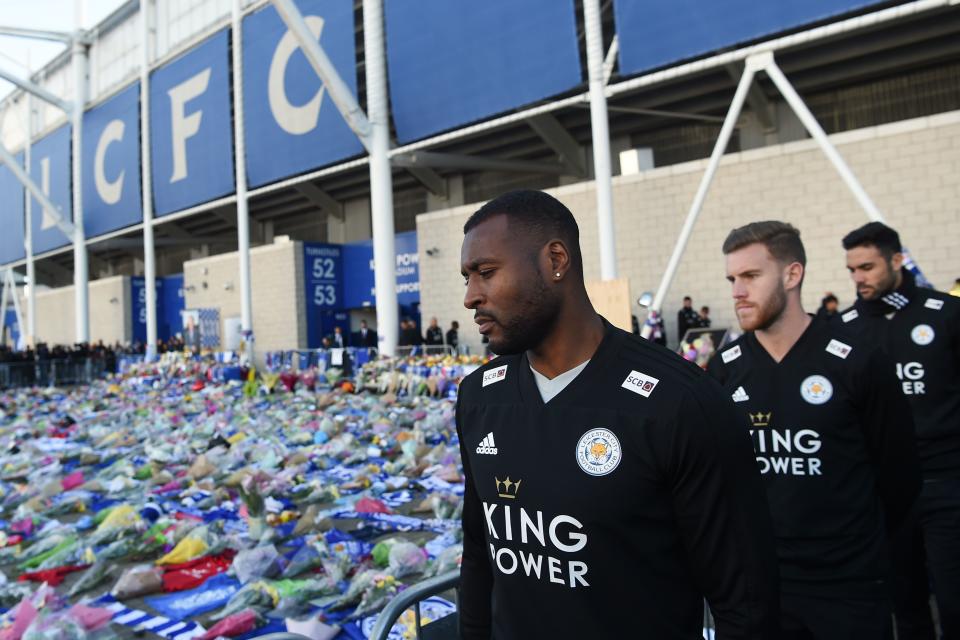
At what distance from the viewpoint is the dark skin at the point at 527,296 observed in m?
1.54

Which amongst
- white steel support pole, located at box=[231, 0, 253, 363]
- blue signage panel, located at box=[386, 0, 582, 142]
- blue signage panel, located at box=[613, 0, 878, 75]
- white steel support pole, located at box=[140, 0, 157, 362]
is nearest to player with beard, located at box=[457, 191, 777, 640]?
blue signage panel, located at box=[613, 0, 878, 75]

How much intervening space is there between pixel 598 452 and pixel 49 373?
26799mm

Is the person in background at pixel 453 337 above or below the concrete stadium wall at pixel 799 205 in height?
A: below

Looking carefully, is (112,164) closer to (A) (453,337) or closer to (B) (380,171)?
(B) (380,171)

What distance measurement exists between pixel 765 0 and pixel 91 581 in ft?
43.6

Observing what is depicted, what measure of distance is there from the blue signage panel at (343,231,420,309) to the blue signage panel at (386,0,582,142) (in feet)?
17.9

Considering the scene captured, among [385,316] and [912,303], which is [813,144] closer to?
[385,316]

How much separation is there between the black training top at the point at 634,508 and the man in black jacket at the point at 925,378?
1952 millimetres

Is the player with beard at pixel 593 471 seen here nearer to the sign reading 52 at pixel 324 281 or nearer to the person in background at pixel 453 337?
the person in background at pixel 453 337

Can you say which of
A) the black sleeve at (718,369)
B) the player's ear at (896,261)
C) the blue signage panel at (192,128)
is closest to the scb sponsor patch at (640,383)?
the black sleeve at (718,369)

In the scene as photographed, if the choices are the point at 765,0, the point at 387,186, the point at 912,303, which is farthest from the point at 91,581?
the point at 387,186

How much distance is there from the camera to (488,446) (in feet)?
5.37

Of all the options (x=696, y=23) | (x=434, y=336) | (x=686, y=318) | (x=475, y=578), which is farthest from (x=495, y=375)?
(x=434, y=336)

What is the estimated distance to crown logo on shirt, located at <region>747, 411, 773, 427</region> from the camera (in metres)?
2.43
